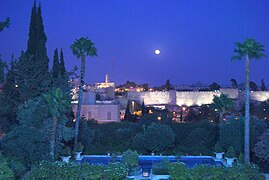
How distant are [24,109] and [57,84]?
399 centimetres

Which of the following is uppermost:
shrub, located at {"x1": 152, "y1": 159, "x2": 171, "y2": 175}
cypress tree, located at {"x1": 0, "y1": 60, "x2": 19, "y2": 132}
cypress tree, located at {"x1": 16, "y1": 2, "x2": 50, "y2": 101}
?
cypress tree, located at {"x1": 16, "y1": 2, "x2": 50, "y2": 101}

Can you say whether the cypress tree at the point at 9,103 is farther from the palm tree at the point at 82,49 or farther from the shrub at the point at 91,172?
the shrub at the point at 91,172

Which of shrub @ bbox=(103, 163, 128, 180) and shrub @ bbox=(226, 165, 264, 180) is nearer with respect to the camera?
shrub @ bbox=(226, 165, 264, 180)

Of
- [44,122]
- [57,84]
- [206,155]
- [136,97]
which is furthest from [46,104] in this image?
[136,97]

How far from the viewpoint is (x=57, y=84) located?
23344 millimetres

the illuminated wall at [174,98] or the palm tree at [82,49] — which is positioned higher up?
the palm tree at [82,49]

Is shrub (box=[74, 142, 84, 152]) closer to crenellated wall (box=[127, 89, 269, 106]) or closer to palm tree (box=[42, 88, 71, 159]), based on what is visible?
palm tree (box=[42, 88, 71, 159])

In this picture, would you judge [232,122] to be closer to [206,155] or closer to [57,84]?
[206,155]

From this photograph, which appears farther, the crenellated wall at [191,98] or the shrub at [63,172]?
the crenellated wall at [191,98]

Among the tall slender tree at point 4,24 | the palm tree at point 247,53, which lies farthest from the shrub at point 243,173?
the tall slender tree at point 4,24

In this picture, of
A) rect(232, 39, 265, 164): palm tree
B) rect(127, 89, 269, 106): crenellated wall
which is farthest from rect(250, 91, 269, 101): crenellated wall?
rect(232, 39, 265, 164): palm tree

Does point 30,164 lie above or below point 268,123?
below

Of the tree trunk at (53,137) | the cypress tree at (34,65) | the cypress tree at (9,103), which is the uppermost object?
the cypress tree at (34,65)

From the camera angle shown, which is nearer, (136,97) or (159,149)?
(159,149)
